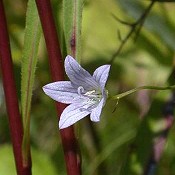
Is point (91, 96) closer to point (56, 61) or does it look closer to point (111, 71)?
point (56, 61)

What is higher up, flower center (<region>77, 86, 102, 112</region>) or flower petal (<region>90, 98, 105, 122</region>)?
flower petal (<region>90, 98, 105, 122</region>)

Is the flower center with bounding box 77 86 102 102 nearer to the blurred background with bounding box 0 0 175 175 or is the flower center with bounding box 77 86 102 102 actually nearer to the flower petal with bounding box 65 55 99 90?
the flower petal with bounding box 65 55 99 90

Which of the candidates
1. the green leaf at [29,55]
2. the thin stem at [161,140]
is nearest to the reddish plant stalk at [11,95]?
the green leaf at [29,55]

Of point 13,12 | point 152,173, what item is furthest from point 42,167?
point 13,12

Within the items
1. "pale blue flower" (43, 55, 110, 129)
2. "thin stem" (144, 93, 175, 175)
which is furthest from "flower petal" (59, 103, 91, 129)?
"thin stem" (144, 93, 175, 175)

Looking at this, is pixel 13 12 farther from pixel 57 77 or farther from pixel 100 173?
pixel 57 77

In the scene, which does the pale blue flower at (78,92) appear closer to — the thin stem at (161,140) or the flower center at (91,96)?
the flower center at (91,96)

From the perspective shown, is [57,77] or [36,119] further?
[36,119]
